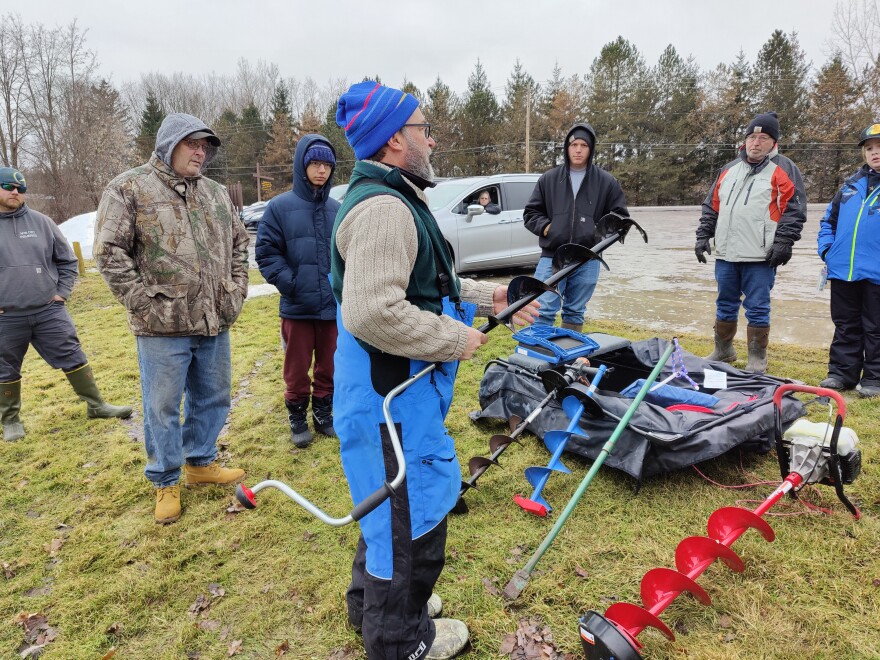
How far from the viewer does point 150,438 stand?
303 cm

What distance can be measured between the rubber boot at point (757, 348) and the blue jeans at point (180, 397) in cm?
451

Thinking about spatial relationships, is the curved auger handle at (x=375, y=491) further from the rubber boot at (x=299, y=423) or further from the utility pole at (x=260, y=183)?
the utility pole at (x=260, y=183)

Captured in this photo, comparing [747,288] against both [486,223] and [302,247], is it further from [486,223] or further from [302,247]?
[486,223]

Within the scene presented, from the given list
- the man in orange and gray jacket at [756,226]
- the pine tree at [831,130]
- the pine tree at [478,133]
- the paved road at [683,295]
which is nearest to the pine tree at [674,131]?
the pine tree at [831,130]

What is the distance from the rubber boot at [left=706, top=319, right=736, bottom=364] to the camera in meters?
5.00

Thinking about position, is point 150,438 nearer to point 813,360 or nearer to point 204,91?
point 813,360

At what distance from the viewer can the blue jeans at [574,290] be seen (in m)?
4.88

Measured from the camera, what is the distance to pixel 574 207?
15.8ft

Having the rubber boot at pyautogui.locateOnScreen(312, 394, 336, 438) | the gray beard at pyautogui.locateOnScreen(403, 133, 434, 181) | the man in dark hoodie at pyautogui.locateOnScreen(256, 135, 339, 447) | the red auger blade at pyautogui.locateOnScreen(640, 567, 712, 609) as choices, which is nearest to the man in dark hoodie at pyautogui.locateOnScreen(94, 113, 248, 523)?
the man in dark hoodie at pyautogui.locateOnScreen(256, 135, 339, 447)

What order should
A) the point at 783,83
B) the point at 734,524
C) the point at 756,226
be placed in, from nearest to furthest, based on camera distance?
the point at 734,524 → the point at 756,226 → the point at 783,83

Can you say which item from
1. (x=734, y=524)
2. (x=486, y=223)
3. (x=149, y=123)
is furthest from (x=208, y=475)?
(x=149, y=123)

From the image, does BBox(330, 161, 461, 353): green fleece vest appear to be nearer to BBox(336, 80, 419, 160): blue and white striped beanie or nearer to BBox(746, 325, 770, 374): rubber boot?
BBox(336, 80, 419, 160): blue and white striped beanie

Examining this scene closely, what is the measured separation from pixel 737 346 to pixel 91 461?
6102 mm

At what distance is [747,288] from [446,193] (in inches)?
233
